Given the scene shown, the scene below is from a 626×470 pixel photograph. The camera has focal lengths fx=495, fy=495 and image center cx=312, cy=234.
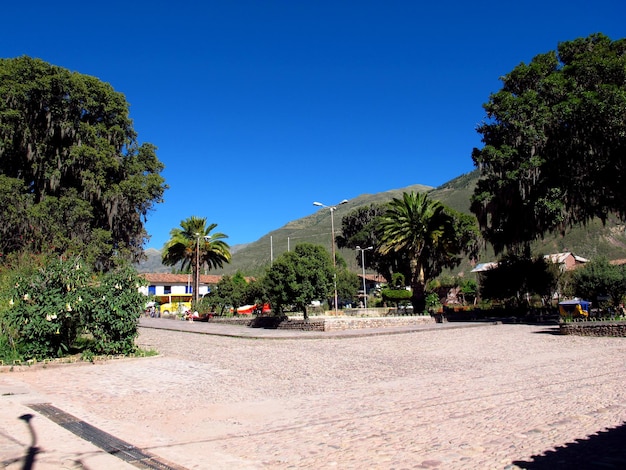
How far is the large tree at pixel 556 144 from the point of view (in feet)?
79.3

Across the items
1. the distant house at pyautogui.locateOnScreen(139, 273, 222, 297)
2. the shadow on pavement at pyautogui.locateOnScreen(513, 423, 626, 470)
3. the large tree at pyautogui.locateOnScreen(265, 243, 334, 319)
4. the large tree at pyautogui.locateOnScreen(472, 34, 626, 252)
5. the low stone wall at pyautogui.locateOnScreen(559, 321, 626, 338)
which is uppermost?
the large tree at pyautogui.locateOnScreen(472, 34, 626, 252)

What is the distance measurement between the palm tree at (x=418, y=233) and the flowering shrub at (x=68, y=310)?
2405cm

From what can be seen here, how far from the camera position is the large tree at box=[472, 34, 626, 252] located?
2417 cm

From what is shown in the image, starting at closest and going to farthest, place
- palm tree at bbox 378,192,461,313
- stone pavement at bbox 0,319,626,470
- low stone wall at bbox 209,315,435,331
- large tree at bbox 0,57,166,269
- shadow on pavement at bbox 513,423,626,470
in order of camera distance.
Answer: shadow on pavement at bbox 513,423,626,470
stone pavement at bbox 0,319,626,470
low stone wall at bbox 209,315,435,331
large tree at bbox 0,57,166,269
palm tree at bbox 378,192,461,313

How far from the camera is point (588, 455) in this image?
5.11m

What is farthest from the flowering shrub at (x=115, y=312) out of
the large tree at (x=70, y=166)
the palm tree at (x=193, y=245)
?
the palm tree at (x=193, y=245)

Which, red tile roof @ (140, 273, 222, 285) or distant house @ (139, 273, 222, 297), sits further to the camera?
red tile roof @ (140, 273, 222, 285)

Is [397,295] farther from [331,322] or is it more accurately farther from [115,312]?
[115,312]

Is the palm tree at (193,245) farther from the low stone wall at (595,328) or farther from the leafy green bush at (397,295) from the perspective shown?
the low stone wall at (595,328)

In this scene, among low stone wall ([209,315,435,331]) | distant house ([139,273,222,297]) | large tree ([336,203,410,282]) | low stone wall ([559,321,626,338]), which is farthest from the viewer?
distant house ([139,273,222,297])

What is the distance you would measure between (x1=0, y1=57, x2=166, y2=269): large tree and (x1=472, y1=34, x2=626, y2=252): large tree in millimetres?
21818

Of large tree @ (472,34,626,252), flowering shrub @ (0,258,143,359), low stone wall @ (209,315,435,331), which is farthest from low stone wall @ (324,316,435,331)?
flowering shrub @ (0,258,143,359)

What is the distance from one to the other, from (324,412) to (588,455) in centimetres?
357

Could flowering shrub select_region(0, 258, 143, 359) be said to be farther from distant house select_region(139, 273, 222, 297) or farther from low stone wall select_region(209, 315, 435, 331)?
distant house select_region(139, 273, 222, 297)
